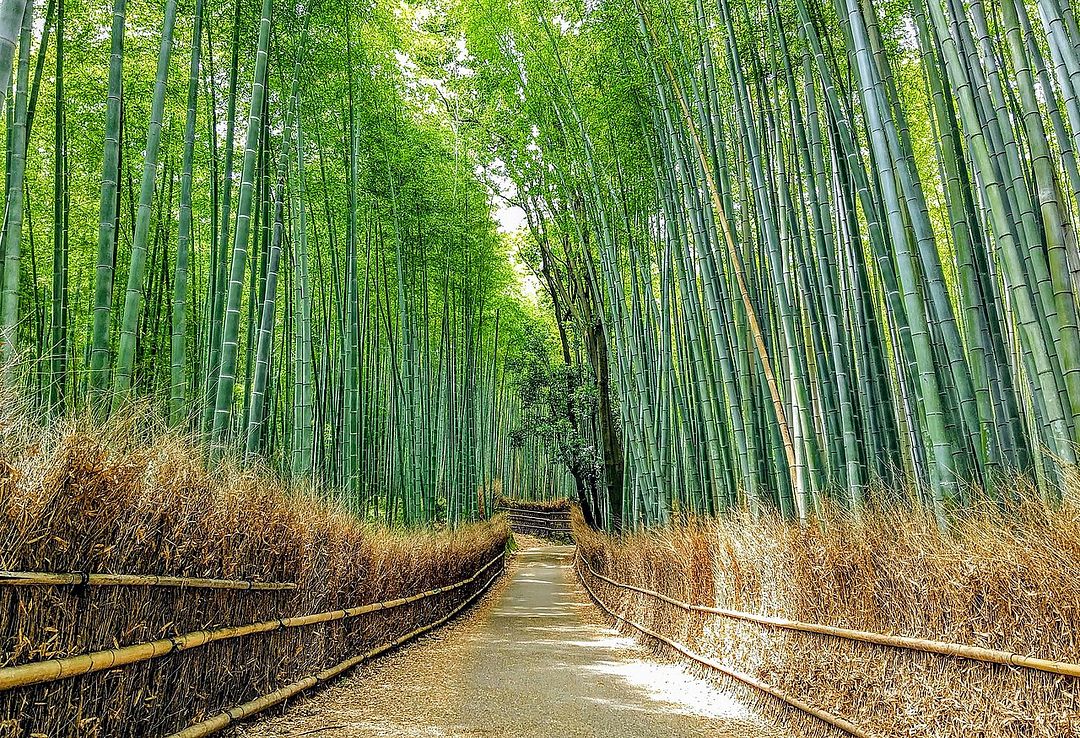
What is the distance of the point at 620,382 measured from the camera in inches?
265

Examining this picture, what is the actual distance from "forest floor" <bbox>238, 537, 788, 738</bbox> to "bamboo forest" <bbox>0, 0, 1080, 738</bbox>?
0.03 metres

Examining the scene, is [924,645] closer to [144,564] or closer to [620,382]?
[144,564]

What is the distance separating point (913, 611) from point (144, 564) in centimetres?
222

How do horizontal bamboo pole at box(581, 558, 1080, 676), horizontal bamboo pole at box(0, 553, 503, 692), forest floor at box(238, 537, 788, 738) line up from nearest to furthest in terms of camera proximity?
horizontal bamboo pole at box(0, 553, 503, 692) → horizontal bamboo pole at box(581, 558, 1080, 676) → forest floor at box(238, 537, 788, 738)

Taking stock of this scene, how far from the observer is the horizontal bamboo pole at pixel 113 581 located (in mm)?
1554

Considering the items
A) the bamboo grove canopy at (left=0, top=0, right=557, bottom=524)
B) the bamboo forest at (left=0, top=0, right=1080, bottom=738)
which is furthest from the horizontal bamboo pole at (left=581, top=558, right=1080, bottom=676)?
the bamboo grove canopy at (left=0, top=0, right=557, bottom=524)

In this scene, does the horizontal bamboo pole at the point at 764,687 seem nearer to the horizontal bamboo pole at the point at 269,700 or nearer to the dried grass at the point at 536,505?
the horizontal bamboo pole at the point at 269,700

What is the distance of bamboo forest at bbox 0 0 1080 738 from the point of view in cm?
192

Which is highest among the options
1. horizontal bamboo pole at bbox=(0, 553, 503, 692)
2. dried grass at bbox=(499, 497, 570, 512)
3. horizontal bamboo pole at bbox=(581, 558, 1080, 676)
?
dried grass at bbox=(499, 497, 570, 512)

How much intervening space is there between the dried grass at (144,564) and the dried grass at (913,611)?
202cm

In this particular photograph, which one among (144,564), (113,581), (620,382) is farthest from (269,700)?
(620,382)

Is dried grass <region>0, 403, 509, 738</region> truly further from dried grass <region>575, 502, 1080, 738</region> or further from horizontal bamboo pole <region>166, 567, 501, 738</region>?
dried grass <region>575, 502, 1080, 738</region>

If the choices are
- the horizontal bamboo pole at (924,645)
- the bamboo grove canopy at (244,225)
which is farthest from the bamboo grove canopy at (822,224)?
the bamboo grove canopy at (244,225)

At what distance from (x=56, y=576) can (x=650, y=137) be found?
4335 millimetres
